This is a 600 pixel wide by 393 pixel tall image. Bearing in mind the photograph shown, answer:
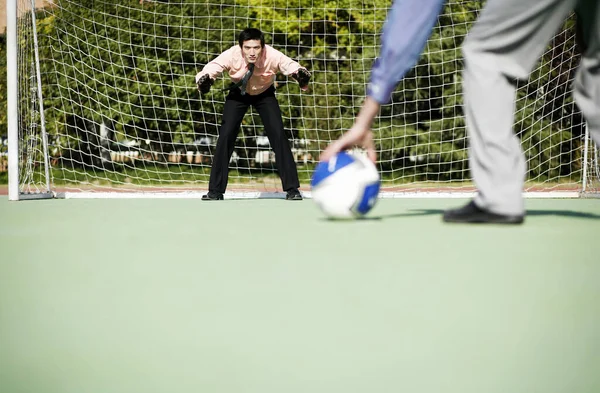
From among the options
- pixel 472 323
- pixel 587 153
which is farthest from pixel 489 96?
pixel 587 153

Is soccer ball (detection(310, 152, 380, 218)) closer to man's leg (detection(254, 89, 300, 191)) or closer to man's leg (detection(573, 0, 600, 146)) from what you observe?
man's leg (detection(573, 0, 600, 146))

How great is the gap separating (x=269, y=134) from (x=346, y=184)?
12.3ft

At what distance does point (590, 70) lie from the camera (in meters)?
3.86

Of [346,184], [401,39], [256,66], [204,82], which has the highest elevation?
[256,66]

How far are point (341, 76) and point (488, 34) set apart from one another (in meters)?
14.0

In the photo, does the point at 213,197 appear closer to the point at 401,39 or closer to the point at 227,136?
the point at 227,136

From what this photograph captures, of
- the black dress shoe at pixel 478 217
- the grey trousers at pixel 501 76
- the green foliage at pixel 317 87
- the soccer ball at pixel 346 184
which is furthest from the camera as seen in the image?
the green foliage at pixel 317 87

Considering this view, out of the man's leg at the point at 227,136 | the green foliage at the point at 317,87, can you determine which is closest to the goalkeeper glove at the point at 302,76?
the man's leg at the point at 227,136

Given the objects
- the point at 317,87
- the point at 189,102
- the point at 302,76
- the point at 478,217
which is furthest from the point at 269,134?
the point at 317,87

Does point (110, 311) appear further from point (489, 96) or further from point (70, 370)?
point (489, 96)

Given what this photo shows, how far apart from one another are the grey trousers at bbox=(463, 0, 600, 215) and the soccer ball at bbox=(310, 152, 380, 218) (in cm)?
54

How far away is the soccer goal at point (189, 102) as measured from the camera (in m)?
8.79

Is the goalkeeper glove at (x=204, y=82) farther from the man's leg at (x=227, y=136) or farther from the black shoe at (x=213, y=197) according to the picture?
the black shoe at (x=213, y=197)

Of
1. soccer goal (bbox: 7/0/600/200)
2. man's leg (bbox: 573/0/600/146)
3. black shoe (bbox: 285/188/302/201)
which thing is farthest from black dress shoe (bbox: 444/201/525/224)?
soccer goal (bbox: 7/0/600/200)
